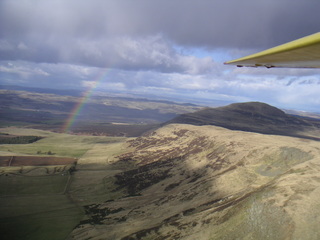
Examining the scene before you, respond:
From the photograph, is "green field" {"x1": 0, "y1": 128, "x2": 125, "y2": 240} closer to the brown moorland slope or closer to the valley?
the valley

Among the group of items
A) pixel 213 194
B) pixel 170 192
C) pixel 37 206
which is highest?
pixel 213 194

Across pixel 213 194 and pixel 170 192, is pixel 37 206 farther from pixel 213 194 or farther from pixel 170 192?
pixel 213 194

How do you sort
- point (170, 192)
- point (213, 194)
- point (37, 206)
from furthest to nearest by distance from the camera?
point (170, 192), point (37, 206), point (213, 194)

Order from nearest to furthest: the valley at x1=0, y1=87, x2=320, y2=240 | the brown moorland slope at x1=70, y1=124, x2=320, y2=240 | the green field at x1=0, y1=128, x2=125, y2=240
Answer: the brown moorland slope at x1=70, y1=124, x2=320, y2=240
the valley at x1=0, y1=87, x2=320, y2=240
the green field at x1=0, y1=128, x2=125, y2=240

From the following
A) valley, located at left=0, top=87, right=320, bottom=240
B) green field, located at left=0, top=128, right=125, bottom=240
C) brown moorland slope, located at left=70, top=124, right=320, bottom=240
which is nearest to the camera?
brown moorland slope, located at left=70, top=124, right=320, bottom=240

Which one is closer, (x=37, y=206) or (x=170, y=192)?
(x=37, y=206)

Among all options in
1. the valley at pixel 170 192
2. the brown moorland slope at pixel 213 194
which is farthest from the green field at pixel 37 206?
the brown moorland slope at pixel 213 194

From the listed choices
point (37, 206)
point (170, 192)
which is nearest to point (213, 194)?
point (170, 192)

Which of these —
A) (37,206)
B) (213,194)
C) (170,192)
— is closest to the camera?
(213,194)

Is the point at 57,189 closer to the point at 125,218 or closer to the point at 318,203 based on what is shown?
the point at 125,218

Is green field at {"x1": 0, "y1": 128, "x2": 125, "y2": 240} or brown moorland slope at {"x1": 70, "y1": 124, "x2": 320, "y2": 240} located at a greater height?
brown moorland slope at {"x1": 70, "y1": 124, "x2": 320, "y2": 240}

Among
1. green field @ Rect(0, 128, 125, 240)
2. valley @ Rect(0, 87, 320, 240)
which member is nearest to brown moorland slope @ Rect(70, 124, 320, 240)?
valley @ Rect(0, 87, 320, 240)
